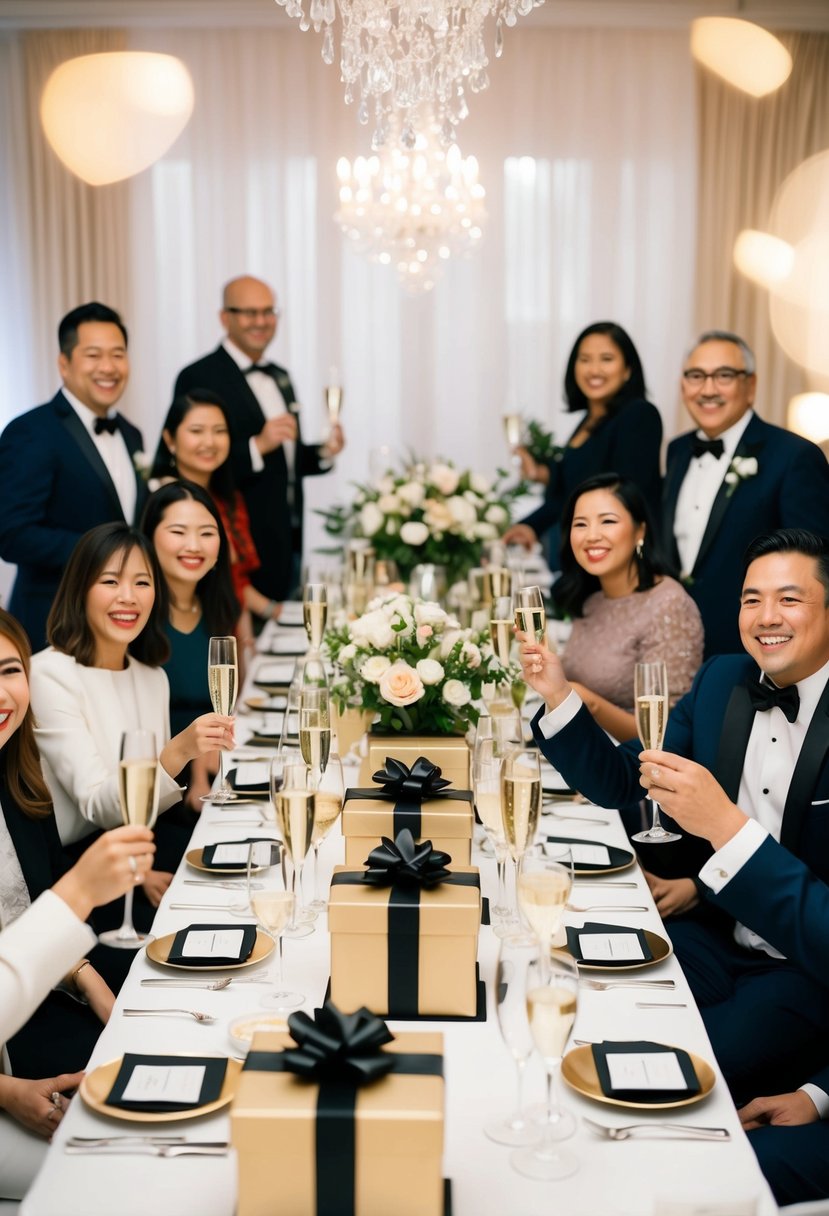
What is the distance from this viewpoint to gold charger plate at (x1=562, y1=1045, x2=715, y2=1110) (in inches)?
55.2

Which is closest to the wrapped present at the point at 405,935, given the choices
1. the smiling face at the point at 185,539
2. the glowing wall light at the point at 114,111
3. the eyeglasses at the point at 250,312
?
the smiling face at the point at 185,539

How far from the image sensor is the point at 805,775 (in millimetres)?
2115

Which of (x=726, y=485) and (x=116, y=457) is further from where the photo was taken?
(x=116, y=457)

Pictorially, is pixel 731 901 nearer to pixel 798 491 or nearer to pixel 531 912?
pixel 531 912

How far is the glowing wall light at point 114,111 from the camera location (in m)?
7.14

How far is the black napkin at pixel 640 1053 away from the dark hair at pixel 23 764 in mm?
1003

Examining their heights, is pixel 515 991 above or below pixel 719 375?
below

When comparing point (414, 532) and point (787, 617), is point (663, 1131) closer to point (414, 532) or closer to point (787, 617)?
point (787, 617)

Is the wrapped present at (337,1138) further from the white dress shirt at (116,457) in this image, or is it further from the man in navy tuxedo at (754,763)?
the white dress shirt at (116,457)

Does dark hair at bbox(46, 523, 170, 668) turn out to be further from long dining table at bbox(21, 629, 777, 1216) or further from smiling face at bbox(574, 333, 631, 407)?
smiling face at bbox(574, 333, 631, 407)

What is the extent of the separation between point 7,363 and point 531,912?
671 cm

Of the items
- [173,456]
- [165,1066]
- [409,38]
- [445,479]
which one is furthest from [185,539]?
[165,1066]

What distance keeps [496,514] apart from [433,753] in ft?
6.95

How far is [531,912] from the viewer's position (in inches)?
56.0
